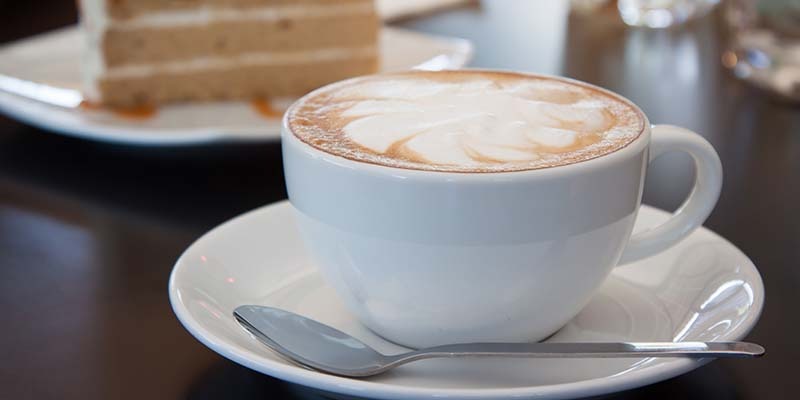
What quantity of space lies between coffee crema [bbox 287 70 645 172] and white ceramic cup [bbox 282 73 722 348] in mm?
15

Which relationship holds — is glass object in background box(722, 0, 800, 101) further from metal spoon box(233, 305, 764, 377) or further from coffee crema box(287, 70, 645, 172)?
metal spoon box(233, 305, 764, 377)

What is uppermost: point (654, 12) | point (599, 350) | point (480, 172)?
point (480, 172)

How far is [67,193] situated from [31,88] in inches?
15.3

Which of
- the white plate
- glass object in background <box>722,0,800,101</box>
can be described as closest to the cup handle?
the white plate

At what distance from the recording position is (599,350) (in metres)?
0.62

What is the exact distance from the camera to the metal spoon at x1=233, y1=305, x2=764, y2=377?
1.98ft

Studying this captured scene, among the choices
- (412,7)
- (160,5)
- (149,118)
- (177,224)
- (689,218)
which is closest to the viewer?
(689,218)

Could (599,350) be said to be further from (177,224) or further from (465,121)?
(177,224)

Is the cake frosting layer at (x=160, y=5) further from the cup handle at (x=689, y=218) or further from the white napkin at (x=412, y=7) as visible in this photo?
the cup handle at (x=689, y=218)

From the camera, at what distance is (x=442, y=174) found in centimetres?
61

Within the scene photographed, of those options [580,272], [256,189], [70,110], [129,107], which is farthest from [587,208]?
[129,107]

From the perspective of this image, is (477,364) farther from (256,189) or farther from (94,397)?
(256,189)

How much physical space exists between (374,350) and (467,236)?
0.36 feet

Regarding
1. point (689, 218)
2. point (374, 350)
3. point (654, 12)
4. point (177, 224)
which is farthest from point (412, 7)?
point (374, 350)
